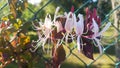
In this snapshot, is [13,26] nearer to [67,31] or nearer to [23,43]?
[23,43]

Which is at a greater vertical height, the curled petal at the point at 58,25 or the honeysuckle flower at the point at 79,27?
the curled petal at the point at 58,25

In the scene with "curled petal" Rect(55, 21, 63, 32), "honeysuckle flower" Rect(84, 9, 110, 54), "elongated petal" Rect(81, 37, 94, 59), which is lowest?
"elongated petal" Rect(81, 37, 94, 59)

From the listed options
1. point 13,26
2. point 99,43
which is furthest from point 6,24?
point 99,43

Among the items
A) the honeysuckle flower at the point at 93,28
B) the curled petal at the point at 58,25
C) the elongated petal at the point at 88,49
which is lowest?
the elongated petal at the point at 88,49

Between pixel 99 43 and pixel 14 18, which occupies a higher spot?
pixel 14 18

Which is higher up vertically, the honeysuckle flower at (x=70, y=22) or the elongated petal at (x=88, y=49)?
the honeysuckle flower at (x=70, y=22)

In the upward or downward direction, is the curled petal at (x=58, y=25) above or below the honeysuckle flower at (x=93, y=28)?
above

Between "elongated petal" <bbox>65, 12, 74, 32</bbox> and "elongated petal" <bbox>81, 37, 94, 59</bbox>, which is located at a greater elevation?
"elongated petal" <bbox>65, 12, 74, 32</bbox>

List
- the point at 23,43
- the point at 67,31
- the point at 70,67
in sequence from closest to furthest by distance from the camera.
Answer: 1. the point at 67,31
2. the point at 23,43
3. the point at 70,67
